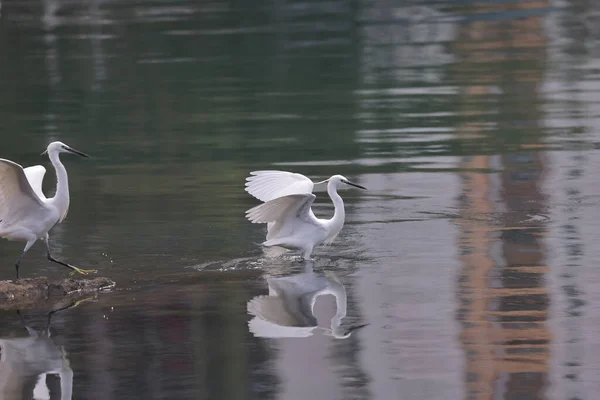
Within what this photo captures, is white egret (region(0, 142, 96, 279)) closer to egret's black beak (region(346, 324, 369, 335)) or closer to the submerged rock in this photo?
the submerged rock

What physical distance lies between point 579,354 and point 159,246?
17.7 feet

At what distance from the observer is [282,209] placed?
44.9 ft

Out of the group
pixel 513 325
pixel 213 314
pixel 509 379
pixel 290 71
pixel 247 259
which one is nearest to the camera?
pixel 509 379

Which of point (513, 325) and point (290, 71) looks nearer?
point (513, 325)

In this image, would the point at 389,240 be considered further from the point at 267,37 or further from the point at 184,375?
the point at 267,37

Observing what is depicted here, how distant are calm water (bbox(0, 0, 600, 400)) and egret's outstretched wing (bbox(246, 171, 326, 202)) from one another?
548 mm

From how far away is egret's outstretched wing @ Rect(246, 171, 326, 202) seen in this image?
1412 cm

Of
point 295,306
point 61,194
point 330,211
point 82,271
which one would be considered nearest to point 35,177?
point 61,194

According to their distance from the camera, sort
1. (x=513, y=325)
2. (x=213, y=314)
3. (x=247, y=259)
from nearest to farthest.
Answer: (x=513, y=325)
(x=213, y=314)
(x=247, y=259)

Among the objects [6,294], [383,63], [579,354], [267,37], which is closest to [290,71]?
[383,63]

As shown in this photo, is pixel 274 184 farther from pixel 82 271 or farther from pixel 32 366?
pixel 32 366

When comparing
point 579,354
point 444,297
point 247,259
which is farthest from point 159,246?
point 579,354

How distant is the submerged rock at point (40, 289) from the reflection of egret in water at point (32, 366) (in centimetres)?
73

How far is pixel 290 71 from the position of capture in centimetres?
2981
